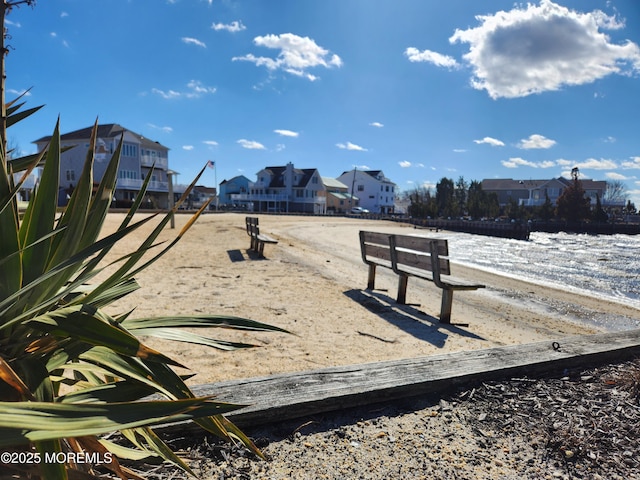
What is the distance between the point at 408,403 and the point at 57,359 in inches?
76.8

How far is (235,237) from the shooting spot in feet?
51.6

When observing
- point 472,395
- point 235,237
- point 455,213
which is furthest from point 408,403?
point 455,213

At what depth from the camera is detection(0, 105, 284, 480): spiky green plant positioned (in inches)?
36.4

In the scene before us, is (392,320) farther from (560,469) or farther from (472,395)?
(560,469)

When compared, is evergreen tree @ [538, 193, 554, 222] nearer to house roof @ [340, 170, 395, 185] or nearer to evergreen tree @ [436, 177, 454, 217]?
evergreen tree @ [436, 177, 454, 217]

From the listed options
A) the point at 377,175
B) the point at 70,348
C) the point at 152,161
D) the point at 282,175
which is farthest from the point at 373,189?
the point at 70,348

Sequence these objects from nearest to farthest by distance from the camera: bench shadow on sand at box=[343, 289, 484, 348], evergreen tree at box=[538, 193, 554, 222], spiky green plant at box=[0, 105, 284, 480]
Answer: spiky green plant at box=[0, 105, 284, 480] → bench shadow on sand at box=[343, 289, 484, 348] → evergreen tree at box=[538, 193, 554, 222]

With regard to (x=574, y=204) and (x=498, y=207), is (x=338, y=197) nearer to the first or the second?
(x=498, y=207)

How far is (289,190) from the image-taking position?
2896 inches

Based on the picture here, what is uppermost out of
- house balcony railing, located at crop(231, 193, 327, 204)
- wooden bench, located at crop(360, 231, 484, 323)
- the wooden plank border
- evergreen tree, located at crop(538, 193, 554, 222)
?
house balcony railing, located at crop(231, 193, 327, 204)

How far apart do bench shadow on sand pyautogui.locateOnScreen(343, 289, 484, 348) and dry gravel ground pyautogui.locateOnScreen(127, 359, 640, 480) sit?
229cm

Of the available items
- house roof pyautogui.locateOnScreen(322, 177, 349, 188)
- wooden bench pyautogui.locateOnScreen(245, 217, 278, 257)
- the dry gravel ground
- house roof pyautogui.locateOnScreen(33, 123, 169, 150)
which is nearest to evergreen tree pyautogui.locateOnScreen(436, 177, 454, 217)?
house roof pyautogui.locateOnScreen(322, 177, 349, 188)

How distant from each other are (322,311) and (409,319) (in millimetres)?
1334

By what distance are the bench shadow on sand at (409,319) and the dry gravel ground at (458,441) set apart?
2295 millimetres
